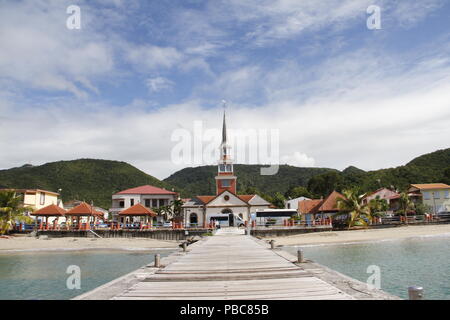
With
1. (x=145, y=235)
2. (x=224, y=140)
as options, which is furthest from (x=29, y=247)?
(x=224, y=140)

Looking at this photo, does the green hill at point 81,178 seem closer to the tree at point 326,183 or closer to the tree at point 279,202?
the tree at point 279,202

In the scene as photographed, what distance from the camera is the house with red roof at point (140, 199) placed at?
6781 centimetres

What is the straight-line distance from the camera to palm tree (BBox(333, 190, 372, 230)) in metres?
43.0

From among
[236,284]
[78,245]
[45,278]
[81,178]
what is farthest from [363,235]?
[81,178]

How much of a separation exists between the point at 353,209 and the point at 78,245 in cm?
3253

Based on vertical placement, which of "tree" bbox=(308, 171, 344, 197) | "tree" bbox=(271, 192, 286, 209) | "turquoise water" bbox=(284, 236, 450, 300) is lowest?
"turquoise water" bbox=(284, 236, 450, 300)

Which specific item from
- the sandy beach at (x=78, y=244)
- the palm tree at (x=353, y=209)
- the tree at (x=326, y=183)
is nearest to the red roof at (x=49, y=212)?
the sandy beach at (x=78, y=244)

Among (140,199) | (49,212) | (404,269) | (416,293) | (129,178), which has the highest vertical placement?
(129,178)

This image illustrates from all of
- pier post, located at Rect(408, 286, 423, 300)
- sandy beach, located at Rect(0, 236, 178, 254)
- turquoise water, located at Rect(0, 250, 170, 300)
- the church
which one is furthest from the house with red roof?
pier post, located at Rect(408, 286, 423, 300)

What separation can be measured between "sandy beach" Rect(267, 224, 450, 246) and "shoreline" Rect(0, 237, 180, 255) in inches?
504

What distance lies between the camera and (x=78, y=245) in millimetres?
37594

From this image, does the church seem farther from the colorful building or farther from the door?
the colorful building

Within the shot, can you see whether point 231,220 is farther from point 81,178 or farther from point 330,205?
point 81,178
